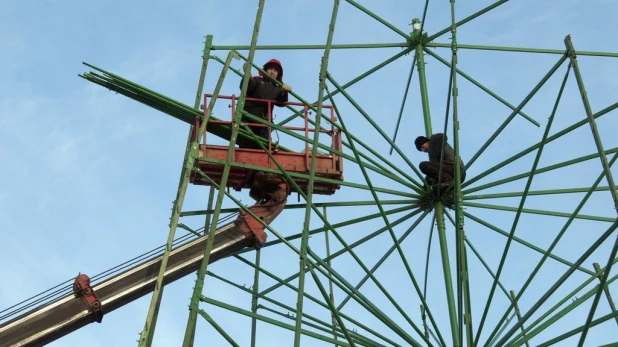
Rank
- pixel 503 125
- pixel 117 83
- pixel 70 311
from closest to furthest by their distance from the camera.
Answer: pixel 503 125
pixel 70 311
pixel 117 83

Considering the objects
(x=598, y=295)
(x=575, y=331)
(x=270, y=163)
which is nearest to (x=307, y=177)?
(x=270, y=163)

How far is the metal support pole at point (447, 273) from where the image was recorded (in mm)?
18188

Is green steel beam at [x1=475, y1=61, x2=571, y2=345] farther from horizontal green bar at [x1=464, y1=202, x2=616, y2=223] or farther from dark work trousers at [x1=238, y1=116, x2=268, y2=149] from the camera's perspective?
dark work trousers at [x1=238, y1=116, x2=268, y2=149]

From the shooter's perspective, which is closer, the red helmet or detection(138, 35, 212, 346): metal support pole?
detection(138, 35, 212, 346): metal support pole

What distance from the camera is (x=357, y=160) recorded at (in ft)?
61.9

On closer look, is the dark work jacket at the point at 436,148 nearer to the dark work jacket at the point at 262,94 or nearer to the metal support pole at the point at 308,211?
the dark work jacket at the point at 262,94

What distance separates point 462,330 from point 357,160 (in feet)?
11.2

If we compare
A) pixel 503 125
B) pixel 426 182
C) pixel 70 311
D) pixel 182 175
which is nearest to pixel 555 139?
pixel 503 125

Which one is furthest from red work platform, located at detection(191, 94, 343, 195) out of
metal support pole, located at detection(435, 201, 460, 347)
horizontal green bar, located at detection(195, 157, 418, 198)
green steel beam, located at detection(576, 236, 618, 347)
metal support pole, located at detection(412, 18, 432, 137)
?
green steel beam, located at detection(576, 236, 618, 347)

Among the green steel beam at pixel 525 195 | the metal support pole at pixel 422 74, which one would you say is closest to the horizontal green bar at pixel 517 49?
the metal support pole at pixel 422 74

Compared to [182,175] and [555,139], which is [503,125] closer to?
[555,139]

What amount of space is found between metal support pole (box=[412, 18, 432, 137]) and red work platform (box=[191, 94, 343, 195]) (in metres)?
1.78

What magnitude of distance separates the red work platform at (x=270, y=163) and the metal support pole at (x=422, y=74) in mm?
1777

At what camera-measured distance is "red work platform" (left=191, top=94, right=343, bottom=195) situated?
21.4 metres
